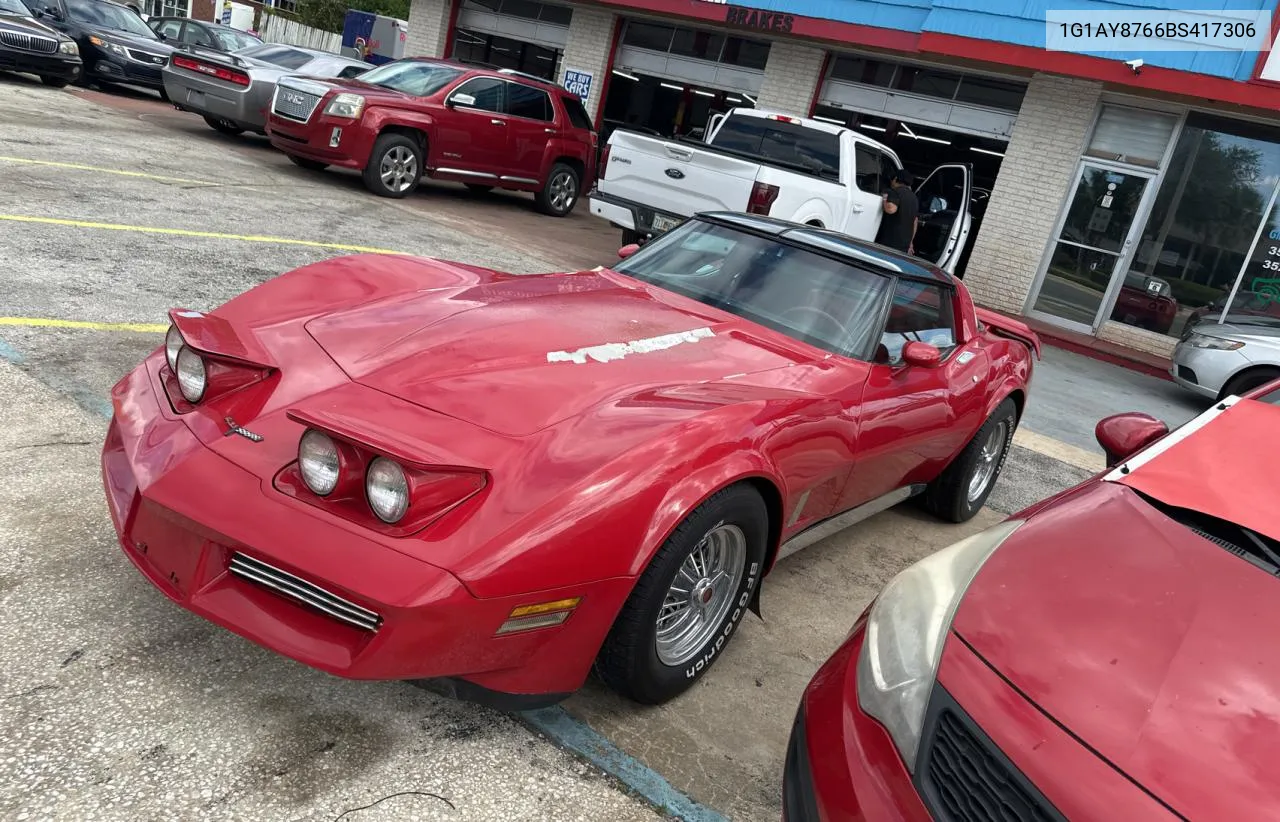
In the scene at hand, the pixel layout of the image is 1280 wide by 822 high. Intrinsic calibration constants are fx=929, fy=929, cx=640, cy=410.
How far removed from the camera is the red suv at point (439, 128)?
10625 millimetres

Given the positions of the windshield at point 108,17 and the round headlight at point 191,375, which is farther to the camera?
the windshield at point 108,17

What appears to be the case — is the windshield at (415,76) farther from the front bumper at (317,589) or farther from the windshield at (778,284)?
the front bumper at (317,589)

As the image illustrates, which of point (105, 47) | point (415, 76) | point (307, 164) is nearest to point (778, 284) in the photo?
point (415, 76)

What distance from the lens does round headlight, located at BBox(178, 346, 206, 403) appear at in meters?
2.64

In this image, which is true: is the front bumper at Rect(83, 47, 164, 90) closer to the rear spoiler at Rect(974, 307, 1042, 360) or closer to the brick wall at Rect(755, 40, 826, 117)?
the brick wall at Rect(755, 40, 826, 117)

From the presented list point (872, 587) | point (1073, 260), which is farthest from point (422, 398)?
point (1073, 260)

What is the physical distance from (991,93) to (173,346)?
13769 millimetres

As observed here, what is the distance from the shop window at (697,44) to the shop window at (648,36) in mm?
172

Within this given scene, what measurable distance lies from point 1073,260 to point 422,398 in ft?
42.9

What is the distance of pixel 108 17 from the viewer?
16.6 meters

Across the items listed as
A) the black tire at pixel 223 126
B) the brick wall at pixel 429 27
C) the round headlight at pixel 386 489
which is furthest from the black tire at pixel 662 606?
the brick wall at pixel 429 27

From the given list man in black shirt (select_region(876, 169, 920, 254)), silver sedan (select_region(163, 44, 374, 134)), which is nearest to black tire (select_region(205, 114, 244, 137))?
silver sedan (select_region(163, 44, 374, 134))

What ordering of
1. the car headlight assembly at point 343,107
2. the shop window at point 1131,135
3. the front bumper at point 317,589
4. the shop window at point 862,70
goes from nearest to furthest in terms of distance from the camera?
the front bumper at point 317,589
the car headlight assembly at point 343,107
the shop window at point 1131,135
the shop window at point 862,70

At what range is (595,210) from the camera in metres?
9.76
